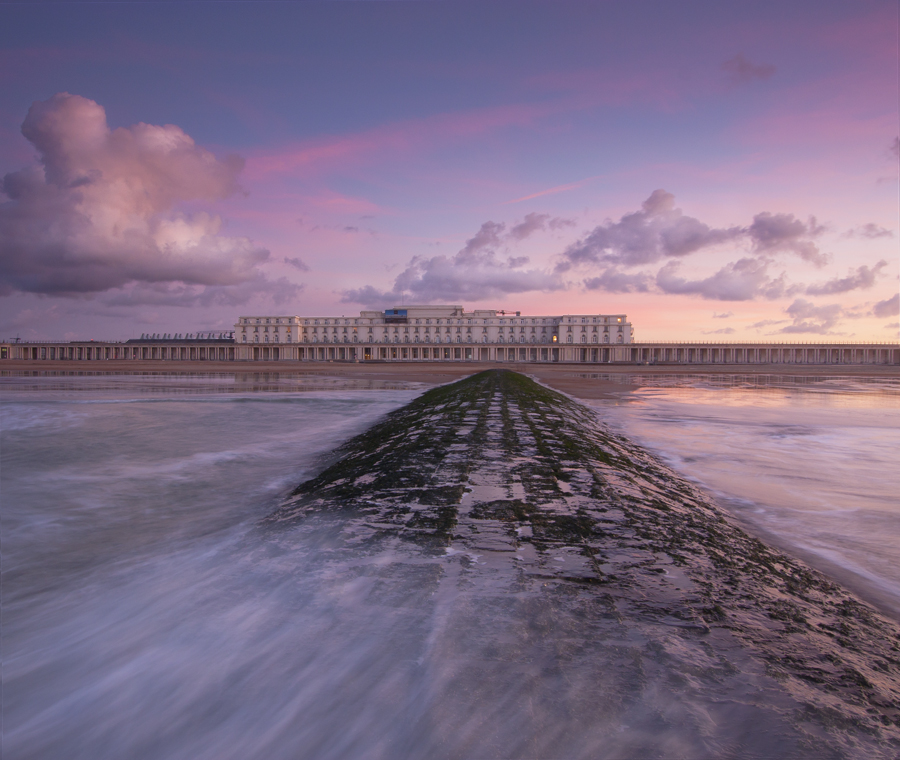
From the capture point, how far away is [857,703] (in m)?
2.43

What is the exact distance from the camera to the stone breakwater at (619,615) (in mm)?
2275

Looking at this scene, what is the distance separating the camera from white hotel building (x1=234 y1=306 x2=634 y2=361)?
442 feet

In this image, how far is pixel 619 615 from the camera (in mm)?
3174

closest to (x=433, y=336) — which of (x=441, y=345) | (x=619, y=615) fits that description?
(x=441, y=345)

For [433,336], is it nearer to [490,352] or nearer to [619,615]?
[490,352]

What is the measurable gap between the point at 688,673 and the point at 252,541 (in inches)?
169

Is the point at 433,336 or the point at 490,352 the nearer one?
the point at 490,352

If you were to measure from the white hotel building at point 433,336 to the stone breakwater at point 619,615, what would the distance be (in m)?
126

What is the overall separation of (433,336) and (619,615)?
475 ft

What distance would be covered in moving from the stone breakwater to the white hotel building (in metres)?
126

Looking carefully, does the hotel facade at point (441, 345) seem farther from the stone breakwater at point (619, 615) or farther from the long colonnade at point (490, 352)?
the stone breakwater at point (619, 615)

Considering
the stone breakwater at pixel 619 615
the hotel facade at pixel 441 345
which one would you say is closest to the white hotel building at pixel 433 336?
the hotel facade at pixel 441 345

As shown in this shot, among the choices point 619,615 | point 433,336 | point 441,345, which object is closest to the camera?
point 619,615

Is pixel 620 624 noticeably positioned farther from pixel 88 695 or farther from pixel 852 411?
pixel 852 411
